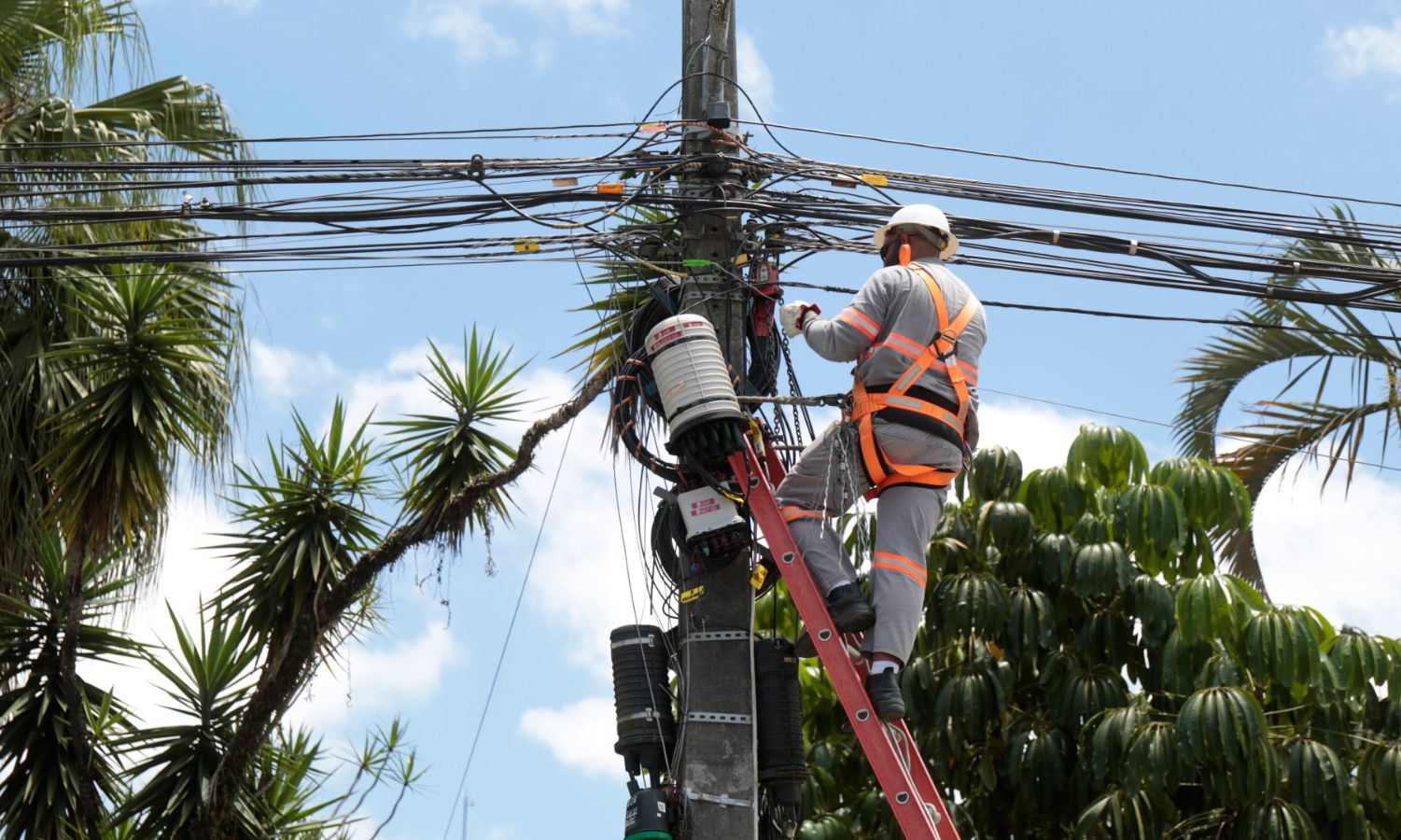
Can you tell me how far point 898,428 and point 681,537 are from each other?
97cm

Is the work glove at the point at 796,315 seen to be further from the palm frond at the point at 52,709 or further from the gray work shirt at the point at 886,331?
the palm frond at the point at 52,709

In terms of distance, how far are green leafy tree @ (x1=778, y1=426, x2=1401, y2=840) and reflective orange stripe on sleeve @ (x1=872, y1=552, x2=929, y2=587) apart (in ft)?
12.1

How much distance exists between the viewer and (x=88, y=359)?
1212cm

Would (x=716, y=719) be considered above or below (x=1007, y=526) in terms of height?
below

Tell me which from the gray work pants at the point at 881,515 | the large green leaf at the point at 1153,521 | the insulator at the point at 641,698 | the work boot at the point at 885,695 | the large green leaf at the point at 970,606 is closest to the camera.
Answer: the work boot at the point at 885,695

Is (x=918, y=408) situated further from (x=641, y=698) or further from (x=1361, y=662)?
(x=1361, y=662)

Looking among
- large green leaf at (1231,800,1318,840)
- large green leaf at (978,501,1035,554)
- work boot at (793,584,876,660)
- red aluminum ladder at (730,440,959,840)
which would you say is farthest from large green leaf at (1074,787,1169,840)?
work boot at (793,584,876,660)

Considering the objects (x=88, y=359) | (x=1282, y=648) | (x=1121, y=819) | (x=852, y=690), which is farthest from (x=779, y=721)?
(x=88, y=359)

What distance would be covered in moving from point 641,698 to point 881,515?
1178 millimetres

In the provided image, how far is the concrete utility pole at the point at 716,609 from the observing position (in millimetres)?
6367

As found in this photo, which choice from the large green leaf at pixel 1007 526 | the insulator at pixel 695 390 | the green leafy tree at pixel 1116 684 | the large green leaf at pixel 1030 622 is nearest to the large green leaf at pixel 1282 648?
the green leafy tree at pixel 1116 684

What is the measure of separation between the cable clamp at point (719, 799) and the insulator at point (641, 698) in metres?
0.34

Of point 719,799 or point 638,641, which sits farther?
point 638,641

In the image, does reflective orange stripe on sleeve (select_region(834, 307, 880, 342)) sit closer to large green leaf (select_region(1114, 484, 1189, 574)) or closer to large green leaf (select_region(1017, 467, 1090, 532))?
large green leaf (select_region(1114, 484, 1189, 574))
